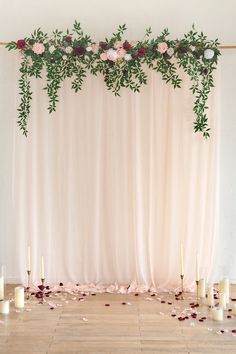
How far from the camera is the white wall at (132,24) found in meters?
4.50

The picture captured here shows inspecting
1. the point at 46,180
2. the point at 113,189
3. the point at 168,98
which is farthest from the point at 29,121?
the point at 168,98

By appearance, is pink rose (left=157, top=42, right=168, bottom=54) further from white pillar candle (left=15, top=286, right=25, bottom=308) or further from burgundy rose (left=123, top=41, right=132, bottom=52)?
white pillar candle (left=15, top=286, right=25, bottom=308)

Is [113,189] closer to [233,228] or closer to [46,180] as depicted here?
[46,180]

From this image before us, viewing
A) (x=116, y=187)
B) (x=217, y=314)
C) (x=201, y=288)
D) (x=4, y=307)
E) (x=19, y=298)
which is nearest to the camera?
(x=217, y=314)

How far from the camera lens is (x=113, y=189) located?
14.7 ft

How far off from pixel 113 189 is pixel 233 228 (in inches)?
44.3

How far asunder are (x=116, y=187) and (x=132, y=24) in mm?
1423

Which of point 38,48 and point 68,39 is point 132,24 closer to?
point 68,39

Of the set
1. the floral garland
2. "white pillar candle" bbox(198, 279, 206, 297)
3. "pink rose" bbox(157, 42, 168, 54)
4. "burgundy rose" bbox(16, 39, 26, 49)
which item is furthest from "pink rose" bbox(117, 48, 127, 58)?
"white pillar candle" bbox(198, 279, 206, 297)

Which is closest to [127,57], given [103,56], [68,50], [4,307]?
[103,56]

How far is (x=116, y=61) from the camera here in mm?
4336

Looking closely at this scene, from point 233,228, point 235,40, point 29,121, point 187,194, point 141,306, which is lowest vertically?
point 141,306

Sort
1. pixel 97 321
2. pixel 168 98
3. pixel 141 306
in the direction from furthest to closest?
pixel 168 98
pixel 141 306
pixel 97 321

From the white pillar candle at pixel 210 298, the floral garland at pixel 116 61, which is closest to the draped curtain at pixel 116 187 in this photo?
the floral garland at pixel 116 61
